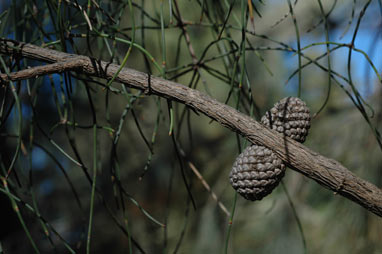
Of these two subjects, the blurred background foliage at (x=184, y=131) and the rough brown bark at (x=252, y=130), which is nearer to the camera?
the rough brown bark at (x=252, y=130)

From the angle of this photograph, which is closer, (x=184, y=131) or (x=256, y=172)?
(x=256, y=172)

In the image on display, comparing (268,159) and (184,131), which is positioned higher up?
(268,159)

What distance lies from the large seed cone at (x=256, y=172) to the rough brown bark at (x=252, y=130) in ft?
0.04

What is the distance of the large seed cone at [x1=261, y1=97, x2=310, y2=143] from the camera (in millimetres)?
440

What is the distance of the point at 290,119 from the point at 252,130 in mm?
60

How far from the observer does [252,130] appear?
0.40 m

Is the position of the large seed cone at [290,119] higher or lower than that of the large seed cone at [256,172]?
higher

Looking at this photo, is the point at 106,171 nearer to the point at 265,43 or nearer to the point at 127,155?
the point at 127,155

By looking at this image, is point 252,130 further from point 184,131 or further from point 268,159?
point 184,131

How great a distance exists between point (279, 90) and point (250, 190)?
3.59ft

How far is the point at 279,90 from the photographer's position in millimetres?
1483

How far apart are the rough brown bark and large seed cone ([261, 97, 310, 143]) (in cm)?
3

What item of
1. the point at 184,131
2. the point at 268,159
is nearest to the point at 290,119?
the point at 268,159

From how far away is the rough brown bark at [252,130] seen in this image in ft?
1.30
